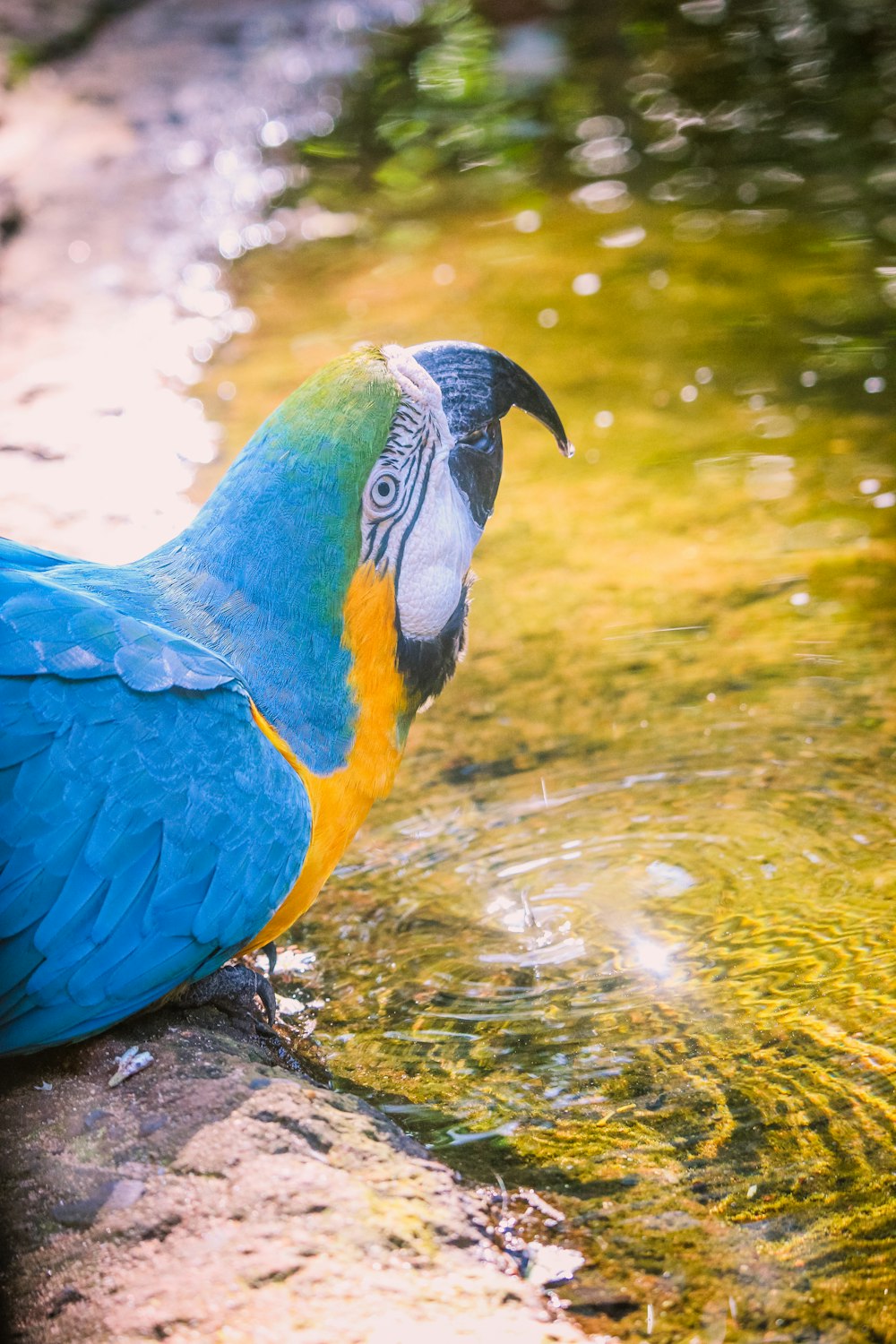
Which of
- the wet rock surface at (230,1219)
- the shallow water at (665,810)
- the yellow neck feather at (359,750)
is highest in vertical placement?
the yellow neck feather at (359,750)

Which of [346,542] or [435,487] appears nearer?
[346,542]

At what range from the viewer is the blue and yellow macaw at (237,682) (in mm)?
2316

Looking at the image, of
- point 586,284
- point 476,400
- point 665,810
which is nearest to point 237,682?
point 476,400

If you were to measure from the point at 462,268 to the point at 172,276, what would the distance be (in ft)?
5.13

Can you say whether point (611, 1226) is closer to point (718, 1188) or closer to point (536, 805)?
point (718, 1188)

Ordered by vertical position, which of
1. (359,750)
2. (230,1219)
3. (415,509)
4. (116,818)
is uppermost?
(415,509)

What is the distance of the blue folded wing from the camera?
2297 millimetres

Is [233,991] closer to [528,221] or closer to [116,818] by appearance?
[116,818]

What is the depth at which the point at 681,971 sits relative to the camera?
112 inches

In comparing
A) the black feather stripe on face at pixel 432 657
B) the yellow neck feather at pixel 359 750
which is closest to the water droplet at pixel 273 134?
the black feather stripe on face at pixel 432 657

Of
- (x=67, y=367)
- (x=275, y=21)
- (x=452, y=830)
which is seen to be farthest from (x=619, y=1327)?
(x=275, y=21)

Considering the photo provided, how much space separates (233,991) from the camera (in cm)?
269

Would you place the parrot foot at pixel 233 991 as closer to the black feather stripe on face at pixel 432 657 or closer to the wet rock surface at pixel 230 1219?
the wet rock surface at pixel 230 1219

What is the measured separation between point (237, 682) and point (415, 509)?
564 millimetres
